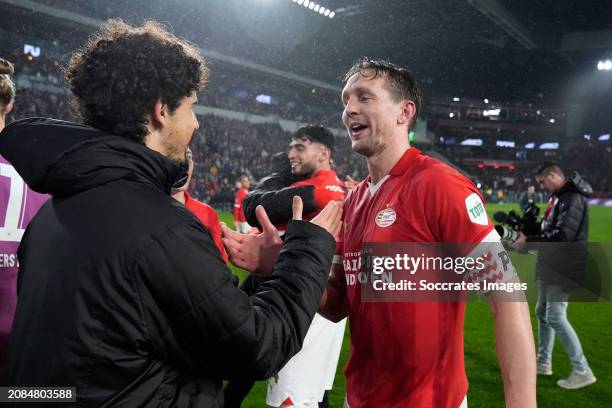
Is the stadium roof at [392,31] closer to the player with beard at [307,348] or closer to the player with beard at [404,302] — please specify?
the player with beard at [307,348]

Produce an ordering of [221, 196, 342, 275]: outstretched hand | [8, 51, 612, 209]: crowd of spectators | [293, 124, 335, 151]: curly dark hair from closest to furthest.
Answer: [221, 196, 342, 275]: outstretched hand
[293, 124, 335, 151]: curly dark hair
[8, 51, 612, 209]: crowd of spectators

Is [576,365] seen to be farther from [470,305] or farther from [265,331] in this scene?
[265,331]

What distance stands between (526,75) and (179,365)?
5567 cm

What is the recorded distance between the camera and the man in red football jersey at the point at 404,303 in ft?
5.85

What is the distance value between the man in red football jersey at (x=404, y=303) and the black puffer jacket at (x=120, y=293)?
0.77m

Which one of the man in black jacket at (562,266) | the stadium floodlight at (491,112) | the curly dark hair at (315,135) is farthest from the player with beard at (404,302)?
the stadium floodlight at (491,112)

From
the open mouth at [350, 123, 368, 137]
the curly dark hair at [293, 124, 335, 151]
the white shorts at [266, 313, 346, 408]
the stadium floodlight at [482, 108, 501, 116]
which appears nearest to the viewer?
the open mouth at [350, 123, 368, 137]

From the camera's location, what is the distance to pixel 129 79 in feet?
4.67

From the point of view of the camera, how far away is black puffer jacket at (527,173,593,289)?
5266mm

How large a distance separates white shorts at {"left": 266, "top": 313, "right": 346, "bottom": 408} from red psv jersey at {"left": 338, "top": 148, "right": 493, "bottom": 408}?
5.34 feet

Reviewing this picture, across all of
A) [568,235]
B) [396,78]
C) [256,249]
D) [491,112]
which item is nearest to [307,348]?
[256,249]

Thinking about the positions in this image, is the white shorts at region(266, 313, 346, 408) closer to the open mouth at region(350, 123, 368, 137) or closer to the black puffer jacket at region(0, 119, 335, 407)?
the open mouth at region(350, 123, 368, 137)

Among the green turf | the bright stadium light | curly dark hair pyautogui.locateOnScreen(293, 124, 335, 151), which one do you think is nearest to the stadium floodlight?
the bright stadium light

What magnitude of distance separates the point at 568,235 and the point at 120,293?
5.15m
